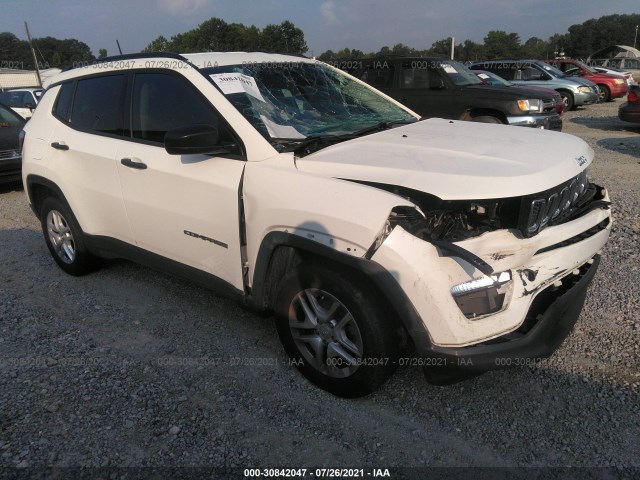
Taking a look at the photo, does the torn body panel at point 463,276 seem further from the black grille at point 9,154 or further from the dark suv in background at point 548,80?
the dark suv in background at point 548,80

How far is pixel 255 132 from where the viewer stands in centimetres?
296

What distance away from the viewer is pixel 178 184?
10.6 ft

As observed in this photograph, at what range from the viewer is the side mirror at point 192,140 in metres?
2.81

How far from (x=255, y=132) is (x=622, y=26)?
108 m

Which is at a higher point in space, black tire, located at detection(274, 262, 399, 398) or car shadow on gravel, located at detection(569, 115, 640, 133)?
black tire, located at detection(274, 262, 399, 398)

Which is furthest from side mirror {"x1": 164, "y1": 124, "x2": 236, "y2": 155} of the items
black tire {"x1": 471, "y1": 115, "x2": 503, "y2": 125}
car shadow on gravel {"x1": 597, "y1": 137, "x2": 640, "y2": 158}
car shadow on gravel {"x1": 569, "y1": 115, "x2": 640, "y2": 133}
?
car shadow on gravel {"x1": 569, "y1": 115, "x2": 640, "y2": 133}

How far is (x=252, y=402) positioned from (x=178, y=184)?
1.41 m

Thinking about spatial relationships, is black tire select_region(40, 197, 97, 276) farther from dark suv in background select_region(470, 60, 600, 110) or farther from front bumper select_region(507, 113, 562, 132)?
dark suv in background select_region(470, 60, 600, 110)

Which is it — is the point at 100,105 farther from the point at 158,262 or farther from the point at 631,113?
the point at 631,113

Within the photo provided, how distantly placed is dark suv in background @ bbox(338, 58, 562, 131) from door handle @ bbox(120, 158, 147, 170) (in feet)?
24.7

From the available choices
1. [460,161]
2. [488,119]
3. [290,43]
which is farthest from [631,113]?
[290,43]

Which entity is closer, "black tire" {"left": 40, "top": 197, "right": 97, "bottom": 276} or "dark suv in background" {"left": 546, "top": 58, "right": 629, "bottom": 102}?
"black tire" {"left": 40, "top": 197, "right": 97, "bottom": 276}

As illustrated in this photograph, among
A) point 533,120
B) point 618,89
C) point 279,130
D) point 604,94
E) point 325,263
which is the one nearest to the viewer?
point 325,263

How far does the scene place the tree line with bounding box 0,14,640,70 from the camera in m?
44.9
